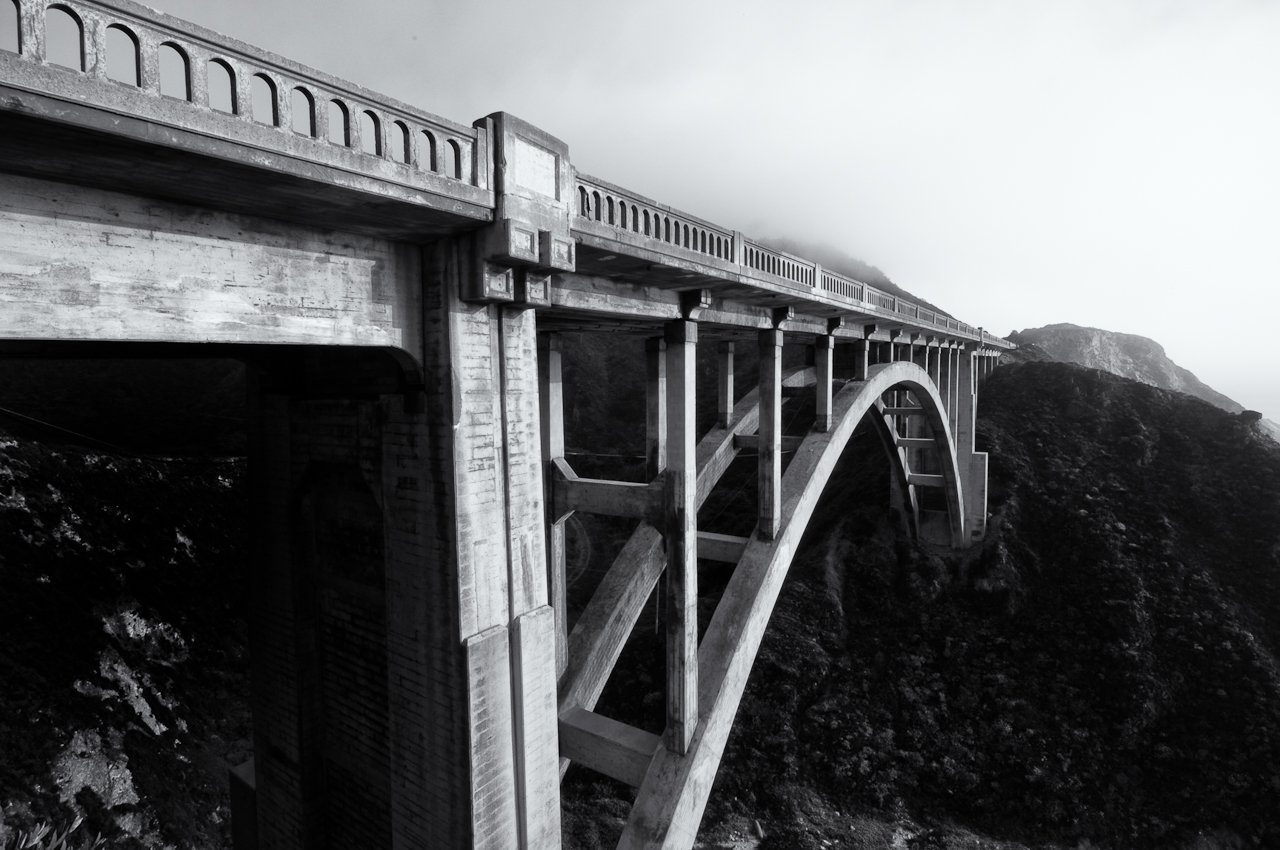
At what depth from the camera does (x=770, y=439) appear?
9.39 meters

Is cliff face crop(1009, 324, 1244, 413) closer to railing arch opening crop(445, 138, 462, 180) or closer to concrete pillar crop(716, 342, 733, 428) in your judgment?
concrete pillar crop(716, 342, 733, 428)

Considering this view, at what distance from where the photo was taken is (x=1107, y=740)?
1505cm

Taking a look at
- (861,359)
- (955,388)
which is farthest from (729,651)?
(955,388)

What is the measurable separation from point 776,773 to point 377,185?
14435 millimetres

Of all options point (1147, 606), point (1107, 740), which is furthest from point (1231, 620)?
point (1107, 740)

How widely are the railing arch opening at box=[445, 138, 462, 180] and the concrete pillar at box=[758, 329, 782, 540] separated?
585cm

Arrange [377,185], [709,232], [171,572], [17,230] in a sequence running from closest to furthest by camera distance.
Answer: [17,230] < [377,185] < [709,232] < [171,572]

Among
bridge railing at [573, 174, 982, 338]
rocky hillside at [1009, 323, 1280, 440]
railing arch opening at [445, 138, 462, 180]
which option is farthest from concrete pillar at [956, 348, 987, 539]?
rocky hillside at [1009, 323, 1280, 440]

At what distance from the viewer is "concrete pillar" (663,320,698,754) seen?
715 cm

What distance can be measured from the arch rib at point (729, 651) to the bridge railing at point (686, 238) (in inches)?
103

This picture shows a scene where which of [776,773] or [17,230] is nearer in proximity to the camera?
[17,230]

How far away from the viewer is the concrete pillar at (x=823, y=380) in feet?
37.5

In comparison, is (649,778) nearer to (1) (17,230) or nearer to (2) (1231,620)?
(1) (17,230)

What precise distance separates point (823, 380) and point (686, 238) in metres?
5.67
